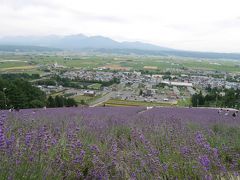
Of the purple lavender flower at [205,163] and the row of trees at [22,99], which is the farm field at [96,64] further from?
the purple lavender flower at [205,163]

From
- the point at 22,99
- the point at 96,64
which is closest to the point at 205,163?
the point at 22,99

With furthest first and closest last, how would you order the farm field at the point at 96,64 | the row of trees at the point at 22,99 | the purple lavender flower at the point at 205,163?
1. the farm field at the point at 96,64
2. the row of trees at the point at 22,99
3. the purple lavender flower at the point at 205,163

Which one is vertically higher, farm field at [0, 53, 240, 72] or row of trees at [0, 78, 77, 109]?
row of trees at [0, 78, 77, 109]

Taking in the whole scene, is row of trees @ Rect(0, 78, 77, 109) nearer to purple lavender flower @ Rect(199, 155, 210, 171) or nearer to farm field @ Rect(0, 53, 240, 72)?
purple lavender flower @ Rect(199, 155, 210, 171)

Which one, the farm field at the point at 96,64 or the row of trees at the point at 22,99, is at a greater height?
the row of trees at the point at 22,99

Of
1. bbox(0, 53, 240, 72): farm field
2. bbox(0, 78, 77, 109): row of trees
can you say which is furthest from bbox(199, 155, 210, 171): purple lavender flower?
bbox(0, 53, 240, 72): farm field

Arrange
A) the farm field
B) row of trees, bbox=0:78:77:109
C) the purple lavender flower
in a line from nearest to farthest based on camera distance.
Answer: the purple lavender flower, row of trees, bbox=0:78:77:109, the farm field

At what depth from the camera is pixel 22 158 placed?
2553 mm

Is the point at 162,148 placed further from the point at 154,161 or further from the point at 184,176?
the point at 154,161

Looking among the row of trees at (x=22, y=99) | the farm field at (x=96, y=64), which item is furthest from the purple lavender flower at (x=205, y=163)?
the farm field at (x=96, y=64)

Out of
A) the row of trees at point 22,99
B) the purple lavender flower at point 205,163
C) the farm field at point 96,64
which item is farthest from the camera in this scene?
the farm field at point 96,64

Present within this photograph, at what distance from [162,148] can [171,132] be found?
0.64 metres

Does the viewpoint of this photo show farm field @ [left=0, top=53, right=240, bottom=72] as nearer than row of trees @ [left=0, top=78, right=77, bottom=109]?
No

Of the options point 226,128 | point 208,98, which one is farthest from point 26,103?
point 226,128
